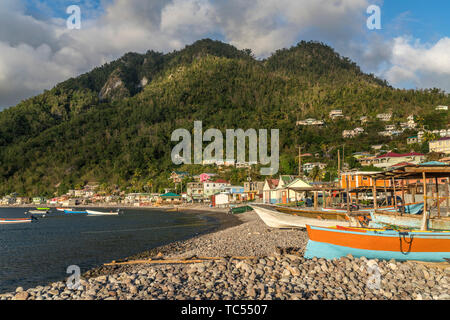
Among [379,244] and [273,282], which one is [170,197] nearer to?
[379,244]

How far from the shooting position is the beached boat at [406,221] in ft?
49.0

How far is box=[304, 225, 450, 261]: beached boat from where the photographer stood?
41.2ft

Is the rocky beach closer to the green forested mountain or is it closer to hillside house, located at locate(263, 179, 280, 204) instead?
hillside house, located at locate(263, 179, 280, 204)

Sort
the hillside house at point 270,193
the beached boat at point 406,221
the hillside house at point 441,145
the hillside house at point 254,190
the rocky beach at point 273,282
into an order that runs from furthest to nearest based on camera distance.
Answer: the hillside house at point 441,145 < the hillside house at point 254,190 < the hillside house at point 270,193 < the beached boat at point 406,221 < the rocky beach at point 273,282

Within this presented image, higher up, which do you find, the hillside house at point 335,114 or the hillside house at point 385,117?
the hillside house at point 335,114

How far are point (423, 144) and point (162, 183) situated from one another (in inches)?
3150

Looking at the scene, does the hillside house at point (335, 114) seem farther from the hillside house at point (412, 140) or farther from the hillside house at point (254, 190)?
the hillside house at point (254, 190)

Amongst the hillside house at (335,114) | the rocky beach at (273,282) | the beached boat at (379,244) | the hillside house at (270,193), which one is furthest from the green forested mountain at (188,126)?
the rocky beach at (273,282)

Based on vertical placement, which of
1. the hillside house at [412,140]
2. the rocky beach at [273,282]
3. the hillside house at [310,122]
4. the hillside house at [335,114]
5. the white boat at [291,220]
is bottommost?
the rocky beach at [273,282]

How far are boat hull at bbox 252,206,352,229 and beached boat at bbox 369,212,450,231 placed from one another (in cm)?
286
